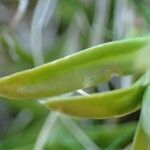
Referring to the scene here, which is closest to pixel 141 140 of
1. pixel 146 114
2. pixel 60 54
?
pixel 146 114

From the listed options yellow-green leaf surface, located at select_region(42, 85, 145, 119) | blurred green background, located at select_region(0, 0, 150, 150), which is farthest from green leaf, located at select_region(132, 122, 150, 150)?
blurred green background, located at select_region(0, 0, 150, 150)

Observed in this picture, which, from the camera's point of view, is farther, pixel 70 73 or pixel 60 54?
pixel 60 54

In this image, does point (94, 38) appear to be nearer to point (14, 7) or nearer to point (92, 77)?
point (14, 7)

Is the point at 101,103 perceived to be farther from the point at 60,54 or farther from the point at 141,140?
the point at 60,54

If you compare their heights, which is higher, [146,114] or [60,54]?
[146,114]

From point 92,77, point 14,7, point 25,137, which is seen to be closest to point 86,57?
Result: point 92,77

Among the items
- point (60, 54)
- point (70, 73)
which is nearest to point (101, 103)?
point (70, 73)
